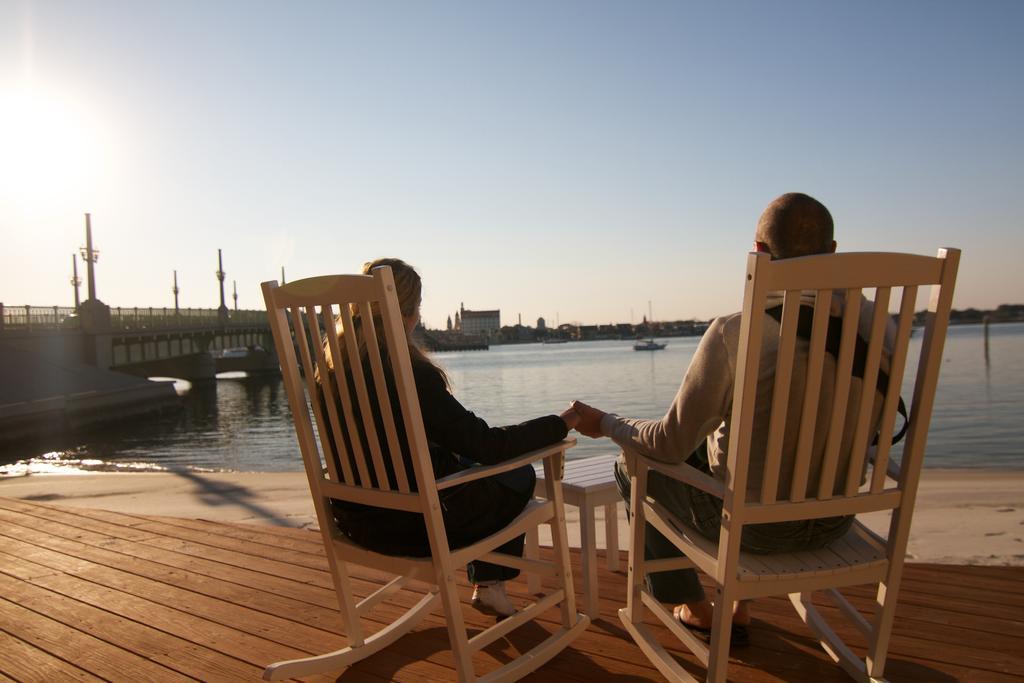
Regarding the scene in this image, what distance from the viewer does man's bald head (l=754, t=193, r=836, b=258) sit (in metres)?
1.73

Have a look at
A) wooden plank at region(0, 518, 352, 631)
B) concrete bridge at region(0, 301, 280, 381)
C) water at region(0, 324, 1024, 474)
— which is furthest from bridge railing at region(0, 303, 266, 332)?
wooden plank at region(0, 518, 352, 631)

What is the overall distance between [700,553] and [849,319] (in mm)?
700

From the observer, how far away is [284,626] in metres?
2.67

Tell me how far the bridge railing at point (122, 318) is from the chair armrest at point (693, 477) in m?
30.7

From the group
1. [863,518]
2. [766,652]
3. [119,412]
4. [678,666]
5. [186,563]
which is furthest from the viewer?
[119,412]

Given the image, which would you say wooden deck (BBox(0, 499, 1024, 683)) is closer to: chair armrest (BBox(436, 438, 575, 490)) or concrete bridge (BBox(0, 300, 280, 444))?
chair armrest (BBox(436, 438, 575, 490))

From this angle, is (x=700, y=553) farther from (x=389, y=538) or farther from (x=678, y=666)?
(x=389, y=538)

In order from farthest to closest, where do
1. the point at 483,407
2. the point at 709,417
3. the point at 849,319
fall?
the point at 483,407 → the point at 709,417 → the point at 849,319

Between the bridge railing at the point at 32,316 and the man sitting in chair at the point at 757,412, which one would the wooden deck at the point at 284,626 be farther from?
the bridge railing at the point at 32,316

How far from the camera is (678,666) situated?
2.05 m

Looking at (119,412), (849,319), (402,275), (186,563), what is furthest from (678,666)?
(119,412)

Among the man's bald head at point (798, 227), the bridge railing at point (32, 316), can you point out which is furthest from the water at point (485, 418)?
the bridge railing at point (32, 316)

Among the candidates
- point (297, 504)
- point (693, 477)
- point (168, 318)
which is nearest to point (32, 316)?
point (168, 318)

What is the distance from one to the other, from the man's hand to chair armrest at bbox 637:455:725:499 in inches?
10.5
